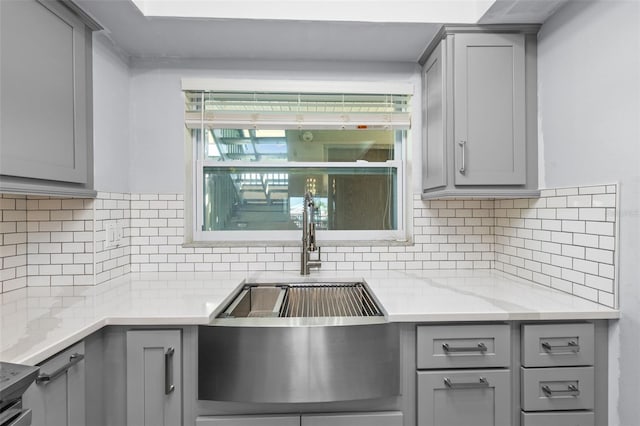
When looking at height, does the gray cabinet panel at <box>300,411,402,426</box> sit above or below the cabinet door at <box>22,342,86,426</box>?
below

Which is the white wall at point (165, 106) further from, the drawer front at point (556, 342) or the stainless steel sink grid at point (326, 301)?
the drawer front at point (556, 342)

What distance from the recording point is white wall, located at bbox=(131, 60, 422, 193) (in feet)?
6.76

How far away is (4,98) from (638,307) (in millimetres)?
2318

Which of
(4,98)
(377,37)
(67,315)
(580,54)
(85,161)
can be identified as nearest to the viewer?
(4,98)

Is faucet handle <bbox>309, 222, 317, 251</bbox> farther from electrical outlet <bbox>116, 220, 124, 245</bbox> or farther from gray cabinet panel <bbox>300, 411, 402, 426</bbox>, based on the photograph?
electrical outlet <bbox>116, 220, 124, 245</bbox>

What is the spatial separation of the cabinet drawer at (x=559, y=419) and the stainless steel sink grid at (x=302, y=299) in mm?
732

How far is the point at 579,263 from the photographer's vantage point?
148cm

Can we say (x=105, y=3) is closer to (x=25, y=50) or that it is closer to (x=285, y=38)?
(x=25, y=50)

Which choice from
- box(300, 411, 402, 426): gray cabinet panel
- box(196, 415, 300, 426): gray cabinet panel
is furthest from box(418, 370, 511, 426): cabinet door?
box(196, 415, 300, 426): gray cabinet panel

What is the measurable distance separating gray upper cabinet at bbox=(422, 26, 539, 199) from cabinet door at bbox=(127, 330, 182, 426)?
148 centimetres

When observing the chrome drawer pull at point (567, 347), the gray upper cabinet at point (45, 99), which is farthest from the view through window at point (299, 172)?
the chrome drawer pull at point (567, 347)

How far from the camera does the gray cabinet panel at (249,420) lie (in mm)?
1297

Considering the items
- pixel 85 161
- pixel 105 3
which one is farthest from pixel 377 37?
pixel 85 161

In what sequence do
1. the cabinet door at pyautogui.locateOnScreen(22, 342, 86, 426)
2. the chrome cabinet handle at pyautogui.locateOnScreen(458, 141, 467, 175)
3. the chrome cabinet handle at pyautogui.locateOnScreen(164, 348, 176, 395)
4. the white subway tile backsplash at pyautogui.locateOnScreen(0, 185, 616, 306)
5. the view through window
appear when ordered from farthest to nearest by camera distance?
the view through window, the chrome cabinet handle at pyautogui.locateOnScreen(458, 141, 467, 175), the white subway tile backsplash at pyautogui.locateOnScreen(0, 185, 616, 306), the chrome cabinet handle at pyautogui.locateOnScreen(164, 348, 176, 395), the cabinet door at pyautogui.locateOnScreen(22, 342, 86, 426)
